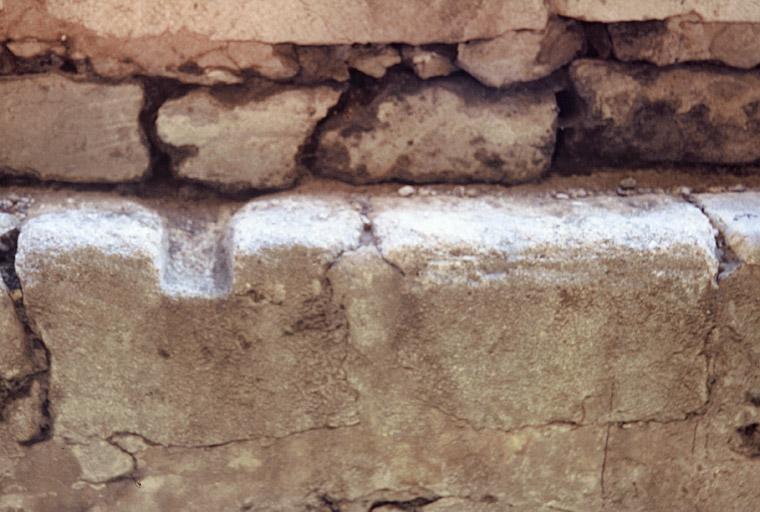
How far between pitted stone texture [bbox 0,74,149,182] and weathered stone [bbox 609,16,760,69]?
104 centimetres

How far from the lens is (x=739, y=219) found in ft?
5.93

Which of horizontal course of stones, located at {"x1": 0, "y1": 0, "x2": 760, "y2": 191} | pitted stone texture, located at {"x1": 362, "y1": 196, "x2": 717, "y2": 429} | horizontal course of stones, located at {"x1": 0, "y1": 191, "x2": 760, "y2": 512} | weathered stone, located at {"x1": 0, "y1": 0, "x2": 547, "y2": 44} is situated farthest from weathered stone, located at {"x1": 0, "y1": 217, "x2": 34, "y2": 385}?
pitted stone texture, located at {"x1": 362, "y1": 196, "x2": 717, "y2": 429}

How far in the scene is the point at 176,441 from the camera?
69.4 inches

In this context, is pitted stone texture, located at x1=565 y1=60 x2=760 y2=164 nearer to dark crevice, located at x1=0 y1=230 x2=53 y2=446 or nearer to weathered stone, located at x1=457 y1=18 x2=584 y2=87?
weathered stone, located at x1=457 y1=18 x2=584 y2=87

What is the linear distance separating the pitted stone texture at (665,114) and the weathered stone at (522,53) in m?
0.05

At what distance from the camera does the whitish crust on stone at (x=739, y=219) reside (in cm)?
173

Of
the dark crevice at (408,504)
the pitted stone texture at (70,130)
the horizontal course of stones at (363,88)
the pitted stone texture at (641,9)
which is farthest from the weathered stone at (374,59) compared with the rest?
the dark crevice at (408,504)

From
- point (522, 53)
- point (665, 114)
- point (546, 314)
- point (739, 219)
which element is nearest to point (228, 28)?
point (522, 53)

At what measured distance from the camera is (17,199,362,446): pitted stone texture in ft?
5.42

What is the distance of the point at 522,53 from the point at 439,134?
0.80 ft

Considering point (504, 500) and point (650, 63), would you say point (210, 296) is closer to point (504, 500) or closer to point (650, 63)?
point (504, 500)

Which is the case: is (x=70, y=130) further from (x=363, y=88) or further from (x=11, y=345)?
(x=363, y=88)

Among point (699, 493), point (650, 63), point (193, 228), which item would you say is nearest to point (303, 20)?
point (193, 228)

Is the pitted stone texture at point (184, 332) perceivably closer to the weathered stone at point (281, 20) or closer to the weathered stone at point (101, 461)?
the weathered stone at point (101, 461)
